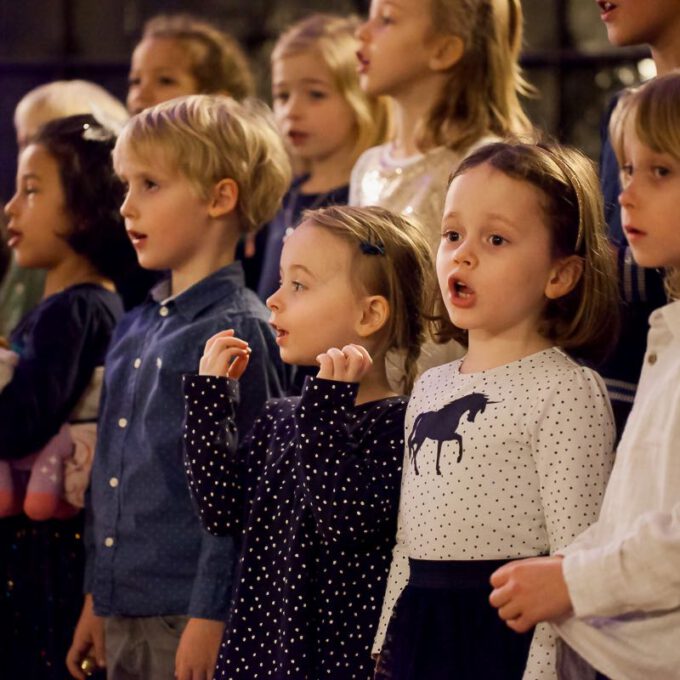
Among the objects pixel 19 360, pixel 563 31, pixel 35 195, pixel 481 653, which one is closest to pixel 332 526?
pixel 481 653

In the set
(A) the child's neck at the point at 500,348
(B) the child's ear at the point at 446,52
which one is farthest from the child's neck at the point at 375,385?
(B) the child's ear at the point at 446,52

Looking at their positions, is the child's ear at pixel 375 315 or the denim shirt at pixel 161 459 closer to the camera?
the child's ear at pixel 375 315

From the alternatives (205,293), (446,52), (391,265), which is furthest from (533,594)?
(446,52)

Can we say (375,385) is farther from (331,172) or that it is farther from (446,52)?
(331,172)

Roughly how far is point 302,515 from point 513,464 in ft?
1.46

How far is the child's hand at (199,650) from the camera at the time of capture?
8.56ft

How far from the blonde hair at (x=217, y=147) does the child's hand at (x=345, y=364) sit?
2.52ft

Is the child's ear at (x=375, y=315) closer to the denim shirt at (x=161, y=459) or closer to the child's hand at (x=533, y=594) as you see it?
the denim shirt at (x=161, y=459)

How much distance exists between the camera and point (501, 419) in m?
2.14

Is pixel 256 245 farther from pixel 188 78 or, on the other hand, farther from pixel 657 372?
pixel 657 372

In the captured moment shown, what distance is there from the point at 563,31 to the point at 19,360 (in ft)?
8.78

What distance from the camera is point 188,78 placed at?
421 cm

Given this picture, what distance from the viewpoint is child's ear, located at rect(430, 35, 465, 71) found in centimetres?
318

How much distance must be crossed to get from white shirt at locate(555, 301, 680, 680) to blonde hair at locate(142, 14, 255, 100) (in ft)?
8.26
